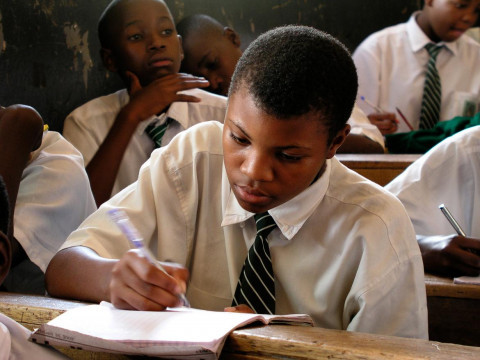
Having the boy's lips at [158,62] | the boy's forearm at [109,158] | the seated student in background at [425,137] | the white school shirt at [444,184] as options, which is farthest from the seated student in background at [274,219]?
the seated student in background at [425,137]

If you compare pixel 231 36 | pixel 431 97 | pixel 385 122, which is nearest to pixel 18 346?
pixel 231 36

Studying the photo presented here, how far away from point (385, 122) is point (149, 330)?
10.1 ft

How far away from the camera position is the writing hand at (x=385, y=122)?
3865 millimetres

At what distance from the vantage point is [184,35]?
354 cm

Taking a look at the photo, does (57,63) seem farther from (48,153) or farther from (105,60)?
(48,153)

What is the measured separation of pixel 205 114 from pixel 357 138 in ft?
2.90

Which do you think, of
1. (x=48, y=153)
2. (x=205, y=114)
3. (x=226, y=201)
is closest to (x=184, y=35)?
(x=205, y=114)

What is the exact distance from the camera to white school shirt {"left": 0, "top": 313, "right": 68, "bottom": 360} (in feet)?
3.30

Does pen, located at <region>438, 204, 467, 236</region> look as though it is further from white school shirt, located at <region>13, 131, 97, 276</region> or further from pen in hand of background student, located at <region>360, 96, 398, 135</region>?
pen in hand of background student, located at <region>360, 96, 398, 135</region>

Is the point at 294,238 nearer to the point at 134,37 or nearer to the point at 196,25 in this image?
the point at 134,37

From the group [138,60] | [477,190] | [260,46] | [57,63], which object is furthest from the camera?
[138,60]

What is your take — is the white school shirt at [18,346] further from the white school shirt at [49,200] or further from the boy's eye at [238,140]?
the white school shirt at [49,200]

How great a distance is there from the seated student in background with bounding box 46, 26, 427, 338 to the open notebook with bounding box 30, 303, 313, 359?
91mm

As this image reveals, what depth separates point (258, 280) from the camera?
1.45 m
